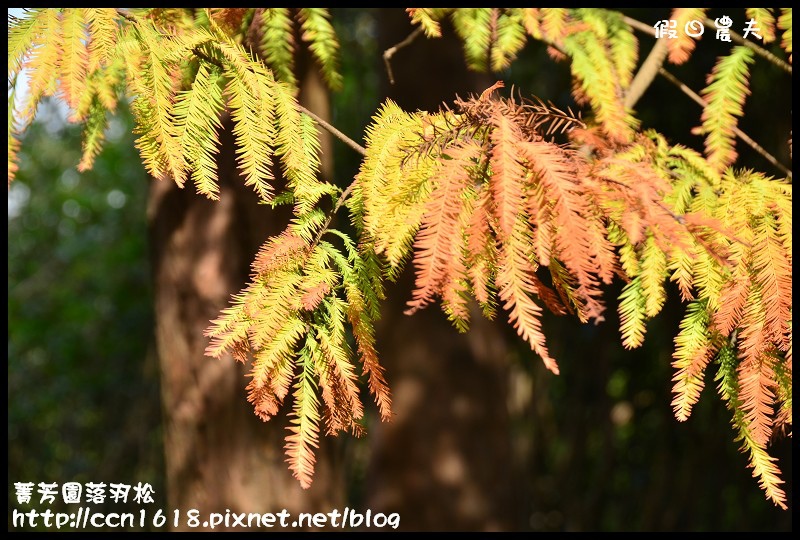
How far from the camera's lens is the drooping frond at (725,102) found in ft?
3.99

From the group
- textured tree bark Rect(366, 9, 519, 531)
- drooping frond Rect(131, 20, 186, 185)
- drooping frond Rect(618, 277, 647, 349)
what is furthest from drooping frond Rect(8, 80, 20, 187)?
textured tree bark Rect(366, 9, 519, 531)

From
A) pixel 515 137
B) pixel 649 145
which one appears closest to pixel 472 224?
pixel 515 137

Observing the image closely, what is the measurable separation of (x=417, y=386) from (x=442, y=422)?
0.15 m

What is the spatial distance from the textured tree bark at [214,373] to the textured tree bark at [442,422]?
0.80 m

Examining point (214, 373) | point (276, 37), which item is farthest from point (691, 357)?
point (214, 373)

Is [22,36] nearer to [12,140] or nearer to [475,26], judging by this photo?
[12,140]

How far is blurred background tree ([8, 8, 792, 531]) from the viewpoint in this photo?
8.65 feet

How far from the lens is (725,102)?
124 centimetres

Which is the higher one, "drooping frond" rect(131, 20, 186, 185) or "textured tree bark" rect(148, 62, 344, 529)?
"drooping frond" rect(131, 20, 186, 185)

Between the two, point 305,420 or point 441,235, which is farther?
point 305,420

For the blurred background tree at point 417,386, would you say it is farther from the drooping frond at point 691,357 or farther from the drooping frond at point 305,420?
the drooping frond at point 691,357

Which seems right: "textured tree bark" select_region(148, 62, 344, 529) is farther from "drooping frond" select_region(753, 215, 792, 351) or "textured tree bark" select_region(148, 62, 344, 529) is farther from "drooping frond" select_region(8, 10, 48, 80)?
"drooping frond" select_region(753, 215, 792, 351)

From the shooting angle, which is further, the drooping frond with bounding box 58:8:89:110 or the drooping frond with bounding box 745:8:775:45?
the drooping frond with bounding box 745:8:775:45
